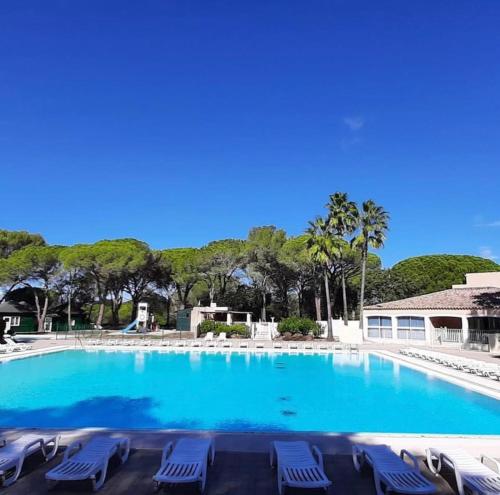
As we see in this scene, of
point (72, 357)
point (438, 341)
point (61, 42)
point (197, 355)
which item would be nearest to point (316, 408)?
point (197, 355)

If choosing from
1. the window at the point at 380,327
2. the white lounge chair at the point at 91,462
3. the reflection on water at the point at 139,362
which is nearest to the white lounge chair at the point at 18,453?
the white lounge chair at the point at 91,462

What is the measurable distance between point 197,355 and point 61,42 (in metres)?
16.4

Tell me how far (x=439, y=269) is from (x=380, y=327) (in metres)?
23.6

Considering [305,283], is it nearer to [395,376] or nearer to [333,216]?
[333,216]

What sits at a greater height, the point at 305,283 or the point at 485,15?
the point at 485,15

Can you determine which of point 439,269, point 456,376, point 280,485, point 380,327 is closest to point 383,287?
point 439,269

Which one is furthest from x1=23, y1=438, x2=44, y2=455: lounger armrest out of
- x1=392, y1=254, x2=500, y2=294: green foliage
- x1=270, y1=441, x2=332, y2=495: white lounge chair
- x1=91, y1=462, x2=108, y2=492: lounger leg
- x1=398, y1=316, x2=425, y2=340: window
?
x1=392, y1=254, x2=500, y2=294: green foliage

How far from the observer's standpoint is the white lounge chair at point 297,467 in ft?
15.6

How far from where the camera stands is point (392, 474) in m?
4.96

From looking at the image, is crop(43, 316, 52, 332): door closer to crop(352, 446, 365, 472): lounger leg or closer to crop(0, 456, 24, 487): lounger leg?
crop(0, 456, 24, 487): lounger leg

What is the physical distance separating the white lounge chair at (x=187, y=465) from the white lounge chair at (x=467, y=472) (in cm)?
309

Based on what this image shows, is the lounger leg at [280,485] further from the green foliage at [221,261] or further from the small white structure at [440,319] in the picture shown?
the green foliage at [221,261]

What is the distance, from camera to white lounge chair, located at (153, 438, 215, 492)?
15.8ft

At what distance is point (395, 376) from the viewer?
16.3 metres
